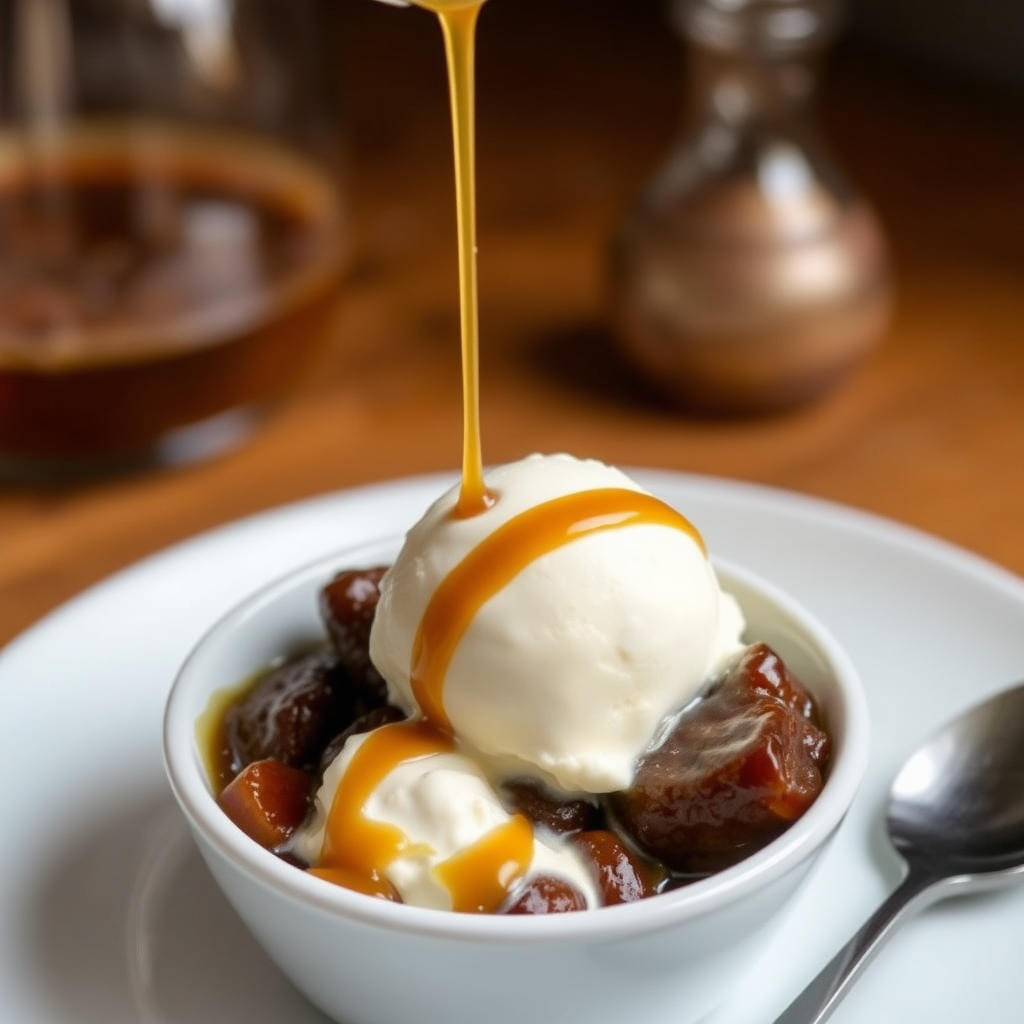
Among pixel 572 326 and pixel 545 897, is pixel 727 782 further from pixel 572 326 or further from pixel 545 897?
pixel 572 326

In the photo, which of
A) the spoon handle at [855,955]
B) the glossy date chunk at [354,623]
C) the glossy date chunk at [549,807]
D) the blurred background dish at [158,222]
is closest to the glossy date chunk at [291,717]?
the glossy date chunk at [354,623]

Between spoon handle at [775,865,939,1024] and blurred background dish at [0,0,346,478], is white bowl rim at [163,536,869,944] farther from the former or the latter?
blurred background dish at [0,0,346,478]

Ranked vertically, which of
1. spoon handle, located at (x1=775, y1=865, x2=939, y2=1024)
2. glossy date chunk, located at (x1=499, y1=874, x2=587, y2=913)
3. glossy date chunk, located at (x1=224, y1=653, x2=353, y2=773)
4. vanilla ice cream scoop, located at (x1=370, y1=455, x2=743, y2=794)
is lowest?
spoon handle, located at (x1=775, y1=865, x2=939, y2=1024)

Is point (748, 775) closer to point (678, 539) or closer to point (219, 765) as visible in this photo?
point (678, 539)

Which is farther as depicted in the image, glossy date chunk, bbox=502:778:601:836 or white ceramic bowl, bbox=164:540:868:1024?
glossy date chunk, bbox=502:778:601:836

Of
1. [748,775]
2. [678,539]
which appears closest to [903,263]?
[678,539]

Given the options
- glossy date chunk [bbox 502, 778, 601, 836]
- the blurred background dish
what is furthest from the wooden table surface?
glossy date chunk [bbox 502, 778, 601, 836]
